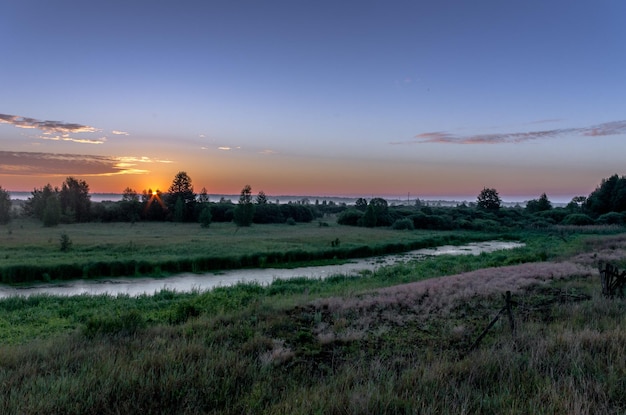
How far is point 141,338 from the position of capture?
8.51 meters

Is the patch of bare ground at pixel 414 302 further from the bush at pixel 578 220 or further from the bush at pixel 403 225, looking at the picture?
the bush at pixel 578 220

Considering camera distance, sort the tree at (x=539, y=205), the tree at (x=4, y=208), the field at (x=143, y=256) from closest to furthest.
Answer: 1. the field at (x=143, y=256)
2. the tree at (x=4, y=208)
3. the tree at (x=539, y=205)

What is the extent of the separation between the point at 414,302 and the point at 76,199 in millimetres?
104163

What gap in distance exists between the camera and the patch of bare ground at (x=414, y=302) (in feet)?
34.4

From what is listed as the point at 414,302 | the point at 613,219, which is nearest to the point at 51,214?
the point at 414,302

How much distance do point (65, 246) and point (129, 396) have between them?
41878 millimetres

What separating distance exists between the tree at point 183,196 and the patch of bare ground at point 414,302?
285ft

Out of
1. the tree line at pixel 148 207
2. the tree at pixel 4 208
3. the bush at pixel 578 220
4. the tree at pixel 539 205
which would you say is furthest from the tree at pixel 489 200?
the tree at pixel 4 208

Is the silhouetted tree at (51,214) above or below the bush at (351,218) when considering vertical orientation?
above

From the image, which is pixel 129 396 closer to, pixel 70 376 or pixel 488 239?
pixel 70 376

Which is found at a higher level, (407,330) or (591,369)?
(591,369)

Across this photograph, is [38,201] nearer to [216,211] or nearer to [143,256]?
[216,211]

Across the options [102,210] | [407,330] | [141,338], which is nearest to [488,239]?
[407,330]

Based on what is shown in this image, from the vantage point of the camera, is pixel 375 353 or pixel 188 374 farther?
pixel 375 353
